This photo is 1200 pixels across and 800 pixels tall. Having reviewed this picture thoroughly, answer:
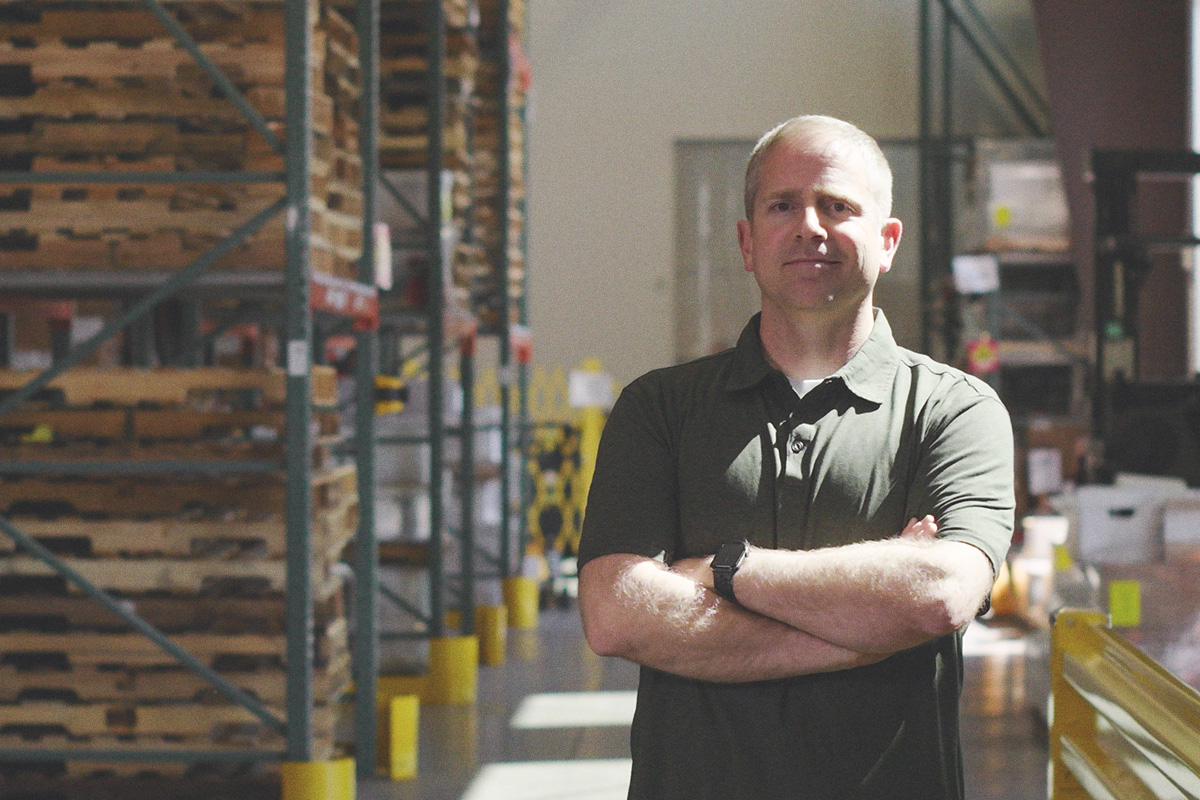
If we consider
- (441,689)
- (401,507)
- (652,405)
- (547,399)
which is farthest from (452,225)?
(547,399)

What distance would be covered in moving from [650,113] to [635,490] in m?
13.7

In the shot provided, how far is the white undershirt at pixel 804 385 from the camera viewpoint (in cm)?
231

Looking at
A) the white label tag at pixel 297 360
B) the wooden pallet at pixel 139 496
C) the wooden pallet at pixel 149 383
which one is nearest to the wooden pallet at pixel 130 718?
the wooden pallet at pixel 139 496

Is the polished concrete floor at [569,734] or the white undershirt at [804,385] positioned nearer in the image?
the white undershirt at [804,385]

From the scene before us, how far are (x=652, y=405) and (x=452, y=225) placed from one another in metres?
5.21

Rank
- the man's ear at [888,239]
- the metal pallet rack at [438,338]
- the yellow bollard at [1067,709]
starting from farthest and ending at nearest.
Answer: the metal pallet rack at [438,338] < the yellow bollard at [1067,709] < the man's ear at [888,239]

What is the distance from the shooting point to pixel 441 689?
7.23 m

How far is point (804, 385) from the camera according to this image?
2324 mm

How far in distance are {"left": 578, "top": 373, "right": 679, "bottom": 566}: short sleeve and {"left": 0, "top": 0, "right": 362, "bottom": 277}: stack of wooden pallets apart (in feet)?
9.38

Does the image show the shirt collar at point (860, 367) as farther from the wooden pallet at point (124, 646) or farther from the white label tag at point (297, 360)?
the wooden pallet at point (124, 646)

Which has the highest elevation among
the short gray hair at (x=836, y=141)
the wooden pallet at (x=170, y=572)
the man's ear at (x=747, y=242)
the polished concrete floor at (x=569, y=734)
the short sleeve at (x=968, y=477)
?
the short gray hair at (x=836, y=141)

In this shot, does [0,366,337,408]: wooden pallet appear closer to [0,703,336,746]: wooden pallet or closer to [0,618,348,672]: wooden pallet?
[0,618,348,672]: wooden pallet

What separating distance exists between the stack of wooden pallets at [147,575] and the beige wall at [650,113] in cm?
1050

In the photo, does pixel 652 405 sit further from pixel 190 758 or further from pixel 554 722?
pixel 554 722
